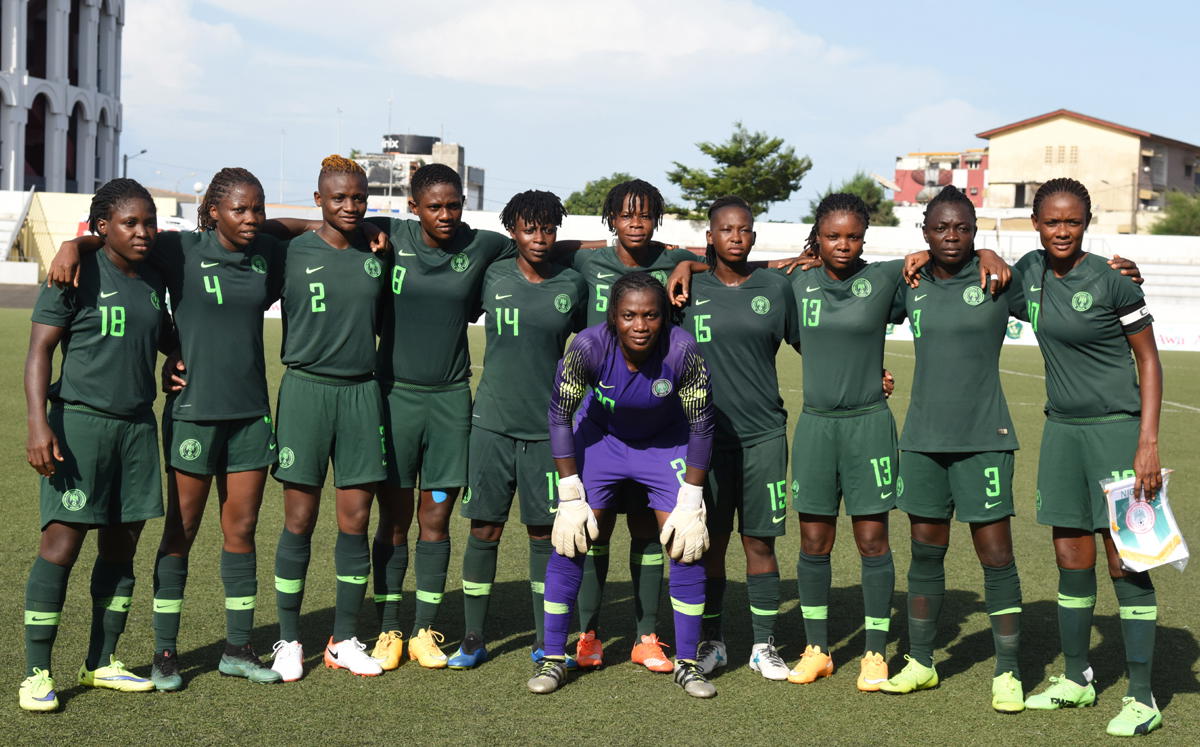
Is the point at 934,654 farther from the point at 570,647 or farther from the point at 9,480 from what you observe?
the point at 9,480

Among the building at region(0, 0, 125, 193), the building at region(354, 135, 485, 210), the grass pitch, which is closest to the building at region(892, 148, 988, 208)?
the building at region(354, 135, 485, 210)

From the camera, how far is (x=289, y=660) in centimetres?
562

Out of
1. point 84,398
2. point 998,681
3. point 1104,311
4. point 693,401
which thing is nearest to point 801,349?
point 693,401

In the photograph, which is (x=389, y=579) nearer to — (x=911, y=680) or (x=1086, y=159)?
(x=911, y=680)

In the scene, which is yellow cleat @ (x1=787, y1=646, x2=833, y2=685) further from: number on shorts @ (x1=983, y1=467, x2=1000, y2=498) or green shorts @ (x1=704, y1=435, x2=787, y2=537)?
number on shorts @ (x1=983, y1=467, x2=1000, y2=498)

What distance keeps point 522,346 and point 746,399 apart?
42.8 inches

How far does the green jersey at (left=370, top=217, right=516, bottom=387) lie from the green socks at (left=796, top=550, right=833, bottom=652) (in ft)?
6.22

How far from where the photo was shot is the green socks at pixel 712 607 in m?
6.10

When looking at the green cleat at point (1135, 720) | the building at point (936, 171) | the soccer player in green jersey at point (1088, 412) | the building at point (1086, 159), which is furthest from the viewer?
the building at point (936, 171)

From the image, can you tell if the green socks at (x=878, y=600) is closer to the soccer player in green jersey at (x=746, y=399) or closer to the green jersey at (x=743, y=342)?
the soccer player in green jersey at (x=746, y=399)

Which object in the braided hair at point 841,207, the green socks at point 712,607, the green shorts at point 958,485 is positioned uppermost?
the braided hair at point 841,207

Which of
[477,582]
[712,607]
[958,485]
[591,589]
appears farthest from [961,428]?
[477,582]

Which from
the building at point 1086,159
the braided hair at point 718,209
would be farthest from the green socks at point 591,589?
the building at point 1086,159

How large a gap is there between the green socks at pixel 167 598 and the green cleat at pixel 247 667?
26cm
